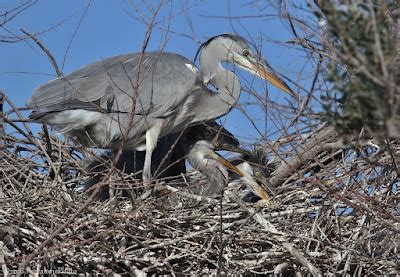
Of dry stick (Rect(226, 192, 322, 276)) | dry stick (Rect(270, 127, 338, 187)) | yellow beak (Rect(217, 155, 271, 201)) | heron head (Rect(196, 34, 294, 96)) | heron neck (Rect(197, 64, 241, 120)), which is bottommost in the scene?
yellow beak (Rect(217, 155, 271, 201))

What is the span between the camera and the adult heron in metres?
5.39

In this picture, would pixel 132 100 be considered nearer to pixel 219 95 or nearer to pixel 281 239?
pixel 219 95

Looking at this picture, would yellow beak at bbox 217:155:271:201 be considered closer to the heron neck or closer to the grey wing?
the heron neck

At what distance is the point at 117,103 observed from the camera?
17.7ft

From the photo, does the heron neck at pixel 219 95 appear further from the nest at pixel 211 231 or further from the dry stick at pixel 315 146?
the nest at pixel 211 231

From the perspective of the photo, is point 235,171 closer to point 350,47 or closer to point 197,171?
point 197,171

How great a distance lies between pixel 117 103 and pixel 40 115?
56cm

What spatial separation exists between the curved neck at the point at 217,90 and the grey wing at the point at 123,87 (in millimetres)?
229

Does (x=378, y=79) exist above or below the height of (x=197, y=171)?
above

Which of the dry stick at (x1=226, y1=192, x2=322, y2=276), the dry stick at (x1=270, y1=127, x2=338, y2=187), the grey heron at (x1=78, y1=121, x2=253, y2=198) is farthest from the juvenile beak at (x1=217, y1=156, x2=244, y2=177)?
the dry stick at (x1=226, y1=192, x2=322, y2=276)

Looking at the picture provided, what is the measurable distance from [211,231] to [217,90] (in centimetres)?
215

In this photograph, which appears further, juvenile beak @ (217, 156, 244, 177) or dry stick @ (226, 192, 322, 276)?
juvenile beak @ (217, 156, 244, 177)

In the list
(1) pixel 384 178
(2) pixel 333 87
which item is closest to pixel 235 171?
(1) pixel 384 178

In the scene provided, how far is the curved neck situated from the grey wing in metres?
0.23
